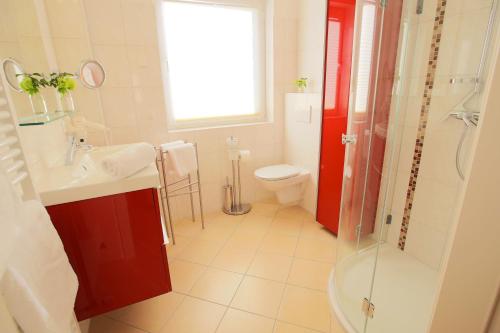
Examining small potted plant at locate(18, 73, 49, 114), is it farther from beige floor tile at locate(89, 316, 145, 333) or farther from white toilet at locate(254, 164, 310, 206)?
white toilet at locate(254, 164, 310, 206)

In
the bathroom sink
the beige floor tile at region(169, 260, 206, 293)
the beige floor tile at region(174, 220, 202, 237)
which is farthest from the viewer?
the beige floor tile at region(174, 220, 202, 237)

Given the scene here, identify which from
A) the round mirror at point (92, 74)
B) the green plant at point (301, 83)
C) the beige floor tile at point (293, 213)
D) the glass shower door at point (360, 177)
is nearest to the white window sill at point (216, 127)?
the green plant at point (301, 83)

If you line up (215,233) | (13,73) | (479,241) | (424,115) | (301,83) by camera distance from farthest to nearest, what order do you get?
(301,83) < (215,233) < (424,115) < (13,73) < (479,241)

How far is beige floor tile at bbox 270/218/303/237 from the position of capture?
94.7 inches

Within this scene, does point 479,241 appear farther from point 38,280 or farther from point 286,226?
point 286,226

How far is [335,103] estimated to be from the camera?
6.79ft

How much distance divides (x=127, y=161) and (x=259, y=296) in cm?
117

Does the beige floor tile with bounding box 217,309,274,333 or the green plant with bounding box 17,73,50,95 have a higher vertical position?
the green plant with bounding box 17,73,50,95

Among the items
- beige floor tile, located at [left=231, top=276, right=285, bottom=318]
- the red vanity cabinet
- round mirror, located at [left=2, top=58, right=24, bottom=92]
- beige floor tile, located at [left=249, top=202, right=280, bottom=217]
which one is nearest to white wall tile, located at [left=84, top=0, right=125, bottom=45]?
round mirror, located at [left=2, top=58, right=24, bottom=92]

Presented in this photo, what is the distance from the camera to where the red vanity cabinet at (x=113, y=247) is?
3.85 feet

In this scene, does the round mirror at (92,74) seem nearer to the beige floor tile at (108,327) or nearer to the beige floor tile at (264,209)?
the beige floor tile at (108,327)

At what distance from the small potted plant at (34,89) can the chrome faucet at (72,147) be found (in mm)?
214

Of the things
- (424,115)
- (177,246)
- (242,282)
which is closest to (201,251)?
(177,246)

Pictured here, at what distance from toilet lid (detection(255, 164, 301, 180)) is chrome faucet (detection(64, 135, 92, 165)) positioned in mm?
1461
